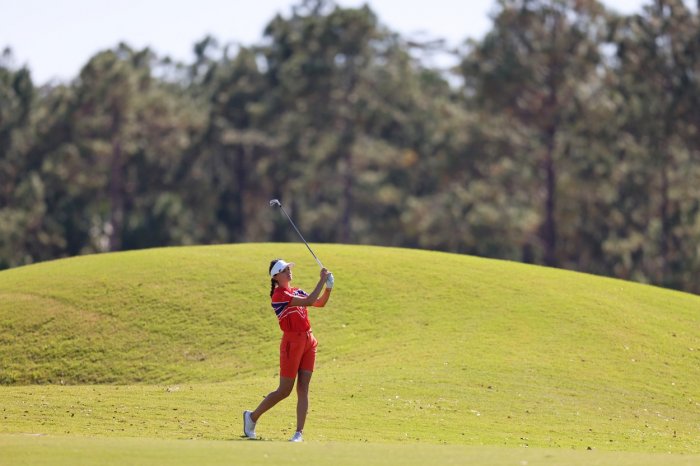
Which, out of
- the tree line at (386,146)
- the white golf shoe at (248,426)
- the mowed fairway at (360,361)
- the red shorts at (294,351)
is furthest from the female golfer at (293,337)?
the tree line at (386,146)

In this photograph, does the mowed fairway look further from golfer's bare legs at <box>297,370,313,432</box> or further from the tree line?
the tree line

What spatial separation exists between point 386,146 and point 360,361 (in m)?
60.3

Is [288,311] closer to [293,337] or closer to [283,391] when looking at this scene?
[293,337]

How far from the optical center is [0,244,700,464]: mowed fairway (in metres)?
19.0

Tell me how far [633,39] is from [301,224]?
28.4m

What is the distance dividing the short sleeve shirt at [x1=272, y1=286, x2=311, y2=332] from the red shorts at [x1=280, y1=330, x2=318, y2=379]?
10 cm

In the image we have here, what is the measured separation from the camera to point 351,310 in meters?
30.2

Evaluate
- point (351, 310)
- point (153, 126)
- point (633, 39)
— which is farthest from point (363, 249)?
point (153, 126)

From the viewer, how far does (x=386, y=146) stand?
86625 mm

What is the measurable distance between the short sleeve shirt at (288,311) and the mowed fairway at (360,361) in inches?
72.0

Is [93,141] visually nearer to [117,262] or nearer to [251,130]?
[251,130]

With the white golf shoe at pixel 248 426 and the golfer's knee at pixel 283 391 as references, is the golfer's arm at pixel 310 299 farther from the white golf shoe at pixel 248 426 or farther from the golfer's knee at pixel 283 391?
the white golf shoe at pixel 248 426

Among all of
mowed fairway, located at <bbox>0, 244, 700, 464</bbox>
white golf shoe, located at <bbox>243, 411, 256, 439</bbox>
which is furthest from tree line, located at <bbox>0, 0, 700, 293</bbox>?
white golf shoe, located at <bbox>243, 411, 256, 439</bbox>

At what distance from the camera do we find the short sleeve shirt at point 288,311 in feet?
57.1
